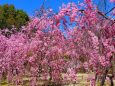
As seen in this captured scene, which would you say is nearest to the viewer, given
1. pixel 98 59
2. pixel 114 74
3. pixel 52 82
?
pixel 98 59

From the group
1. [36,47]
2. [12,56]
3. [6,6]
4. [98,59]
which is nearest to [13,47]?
[12,56]

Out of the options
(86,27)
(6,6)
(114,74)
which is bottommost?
(114,74)

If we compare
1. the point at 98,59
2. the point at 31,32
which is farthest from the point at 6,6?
the point at 98,59

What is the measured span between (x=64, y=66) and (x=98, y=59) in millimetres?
6854

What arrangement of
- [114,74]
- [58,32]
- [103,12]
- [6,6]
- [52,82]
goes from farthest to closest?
[6,6] < [52,82] < [58,32] < [114,74] < [103,12]

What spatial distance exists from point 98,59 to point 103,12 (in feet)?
3.72

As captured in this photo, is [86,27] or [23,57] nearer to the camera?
[86,27]

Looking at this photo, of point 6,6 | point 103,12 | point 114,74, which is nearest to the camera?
point 103,12

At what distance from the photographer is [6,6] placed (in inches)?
2042

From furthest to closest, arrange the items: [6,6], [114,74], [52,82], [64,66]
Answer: [6,6] → [52,82] → [64,66] → [114,74]

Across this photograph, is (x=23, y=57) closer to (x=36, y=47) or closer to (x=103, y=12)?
(x=36, y=47)

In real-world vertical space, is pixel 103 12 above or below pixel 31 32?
below

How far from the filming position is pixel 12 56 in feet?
47.5

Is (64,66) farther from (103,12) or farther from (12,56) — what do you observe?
(103,12)
